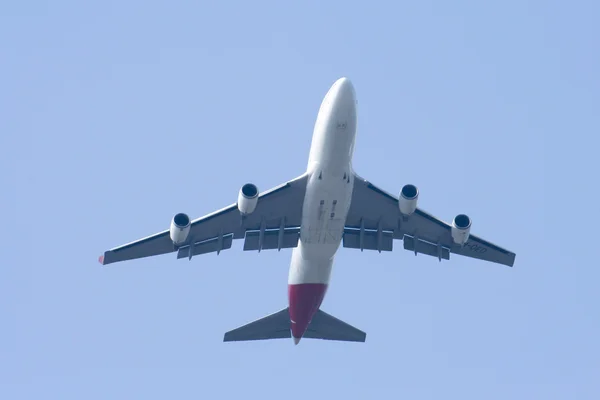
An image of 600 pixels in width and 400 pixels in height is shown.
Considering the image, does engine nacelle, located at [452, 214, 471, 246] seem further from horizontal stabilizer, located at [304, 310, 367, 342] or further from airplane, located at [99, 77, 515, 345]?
horizontal stabilizer, located at [304, 310, 367, 342]

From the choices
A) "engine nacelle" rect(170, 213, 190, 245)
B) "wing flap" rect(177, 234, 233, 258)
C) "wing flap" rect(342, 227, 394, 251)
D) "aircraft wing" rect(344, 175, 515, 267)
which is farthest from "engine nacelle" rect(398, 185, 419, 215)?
"engine nacelle" rect(170, 213, 190, 245)

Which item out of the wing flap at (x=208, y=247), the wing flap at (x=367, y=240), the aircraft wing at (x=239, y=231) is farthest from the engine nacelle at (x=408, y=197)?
the wing flap at (x=208, y=247)

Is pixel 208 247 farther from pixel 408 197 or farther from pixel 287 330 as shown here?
pixel 408 197

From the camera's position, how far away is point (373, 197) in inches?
1644

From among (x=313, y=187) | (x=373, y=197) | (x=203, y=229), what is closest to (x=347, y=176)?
(x=313, y=187)

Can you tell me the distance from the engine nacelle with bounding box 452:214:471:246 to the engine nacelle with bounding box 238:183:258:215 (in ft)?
27.1

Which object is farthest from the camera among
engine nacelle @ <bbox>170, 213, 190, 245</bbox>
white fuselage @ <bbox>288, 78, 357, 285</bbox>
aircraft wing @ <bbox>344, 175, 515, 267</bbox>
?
aircraft wing @ <bbox>344, 175, 515, 267</bbox>

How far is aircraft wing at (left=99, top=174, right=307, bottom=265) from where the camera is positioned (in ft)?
135

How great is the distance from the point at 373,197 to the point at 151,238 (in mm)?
9338

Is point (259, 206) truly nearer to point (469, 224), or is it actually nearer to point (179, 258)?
point (179, 258)

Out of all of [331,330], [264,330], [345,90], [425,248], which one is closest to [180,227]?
[264,330]

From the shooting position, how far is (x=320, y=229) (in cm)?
3912

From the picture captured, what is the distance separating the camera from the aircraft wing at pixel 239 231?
41.0 metres

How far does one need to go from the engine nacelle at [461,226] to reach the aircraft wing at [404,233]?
4.53 ft
